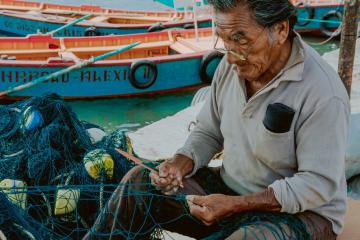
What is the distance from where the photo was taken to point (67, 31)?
1238cm

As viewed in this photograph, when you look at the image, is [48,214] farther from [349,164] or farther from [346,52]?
[346,52]

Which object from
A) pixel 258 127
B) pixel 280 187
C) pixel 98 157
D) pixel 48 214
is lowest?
pixel 48 214

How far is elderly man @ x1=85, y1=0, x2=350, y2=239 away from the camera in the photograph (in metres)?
1.96

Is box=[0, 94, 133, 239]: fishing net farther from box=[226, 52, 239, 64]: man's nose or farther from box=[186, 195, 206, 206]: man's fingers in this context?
box=[226, 52, 239, 64]: man's nose

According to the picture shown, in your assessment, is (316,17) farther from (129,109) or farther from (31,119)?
(31,119)

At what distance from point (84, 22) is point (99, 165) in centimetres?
955

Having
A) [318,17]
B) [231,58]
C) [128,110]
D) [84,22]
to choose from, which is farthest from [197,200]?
[318,17]

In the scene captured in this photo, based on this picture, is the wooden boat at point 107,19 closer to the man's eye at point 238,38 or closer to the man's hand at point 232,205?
the man's eye at point 238,38

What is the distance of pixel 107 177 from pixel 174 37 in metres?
7.58

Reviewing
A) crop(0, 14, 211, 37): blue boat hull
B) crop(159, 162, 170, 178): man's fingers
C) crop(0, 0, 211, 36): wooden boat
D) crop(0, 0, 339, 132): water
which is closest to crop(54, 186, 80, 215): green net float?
crop(159, 162, 170, 178): man's fingers

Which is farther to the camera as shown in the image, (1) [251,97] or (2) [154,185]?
(2) [154,185]

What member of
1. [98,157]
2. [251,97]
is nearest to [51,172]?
[98,157]

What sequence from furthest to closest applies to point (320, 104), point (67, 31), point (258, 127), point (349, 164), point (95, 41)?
point (67, 31), point (95, 41), point (349, 164), point (258, 127), point (320, 104)

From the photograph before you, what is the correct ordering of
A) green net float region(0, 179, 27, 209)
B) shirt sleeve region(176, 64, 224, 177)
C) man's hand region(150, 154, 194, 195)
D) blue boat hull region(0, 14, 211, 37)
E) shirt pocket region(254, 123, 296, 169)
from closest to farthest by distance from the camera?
1. shirt pocket region(254, 123, 296, 169)
2. man's hand region(150, 154, 194, 195)
3. shirt sleeve region(176, 64, 224, 177)
4. green net float region(0, 179, 27, 209)
5. blue boat hull region(0, 14, 211, 37)
